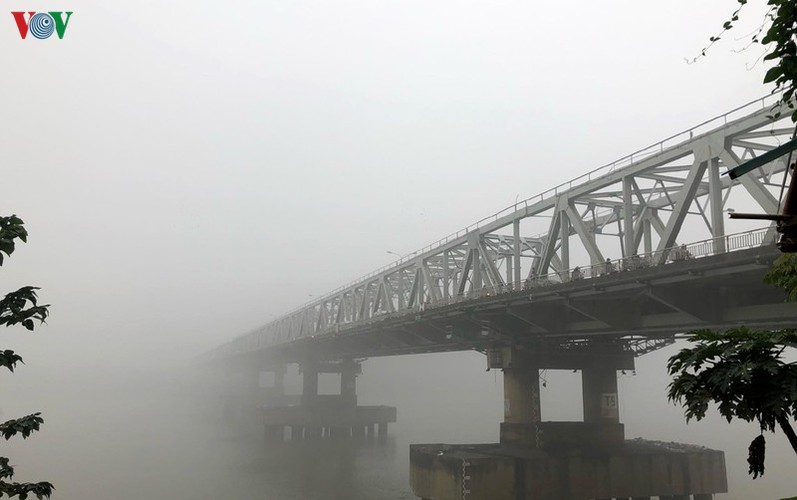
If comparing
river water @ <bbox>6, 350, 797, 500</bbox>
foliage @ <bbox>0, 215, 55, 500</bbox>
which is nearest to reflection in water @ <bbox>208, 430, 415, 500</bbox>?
river water @ <bbox>6, 350, 797, 500</bbox>

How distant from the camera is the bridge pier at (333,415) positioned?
9256cm

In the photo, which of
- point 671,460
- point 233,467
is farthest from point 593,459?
point 233,467

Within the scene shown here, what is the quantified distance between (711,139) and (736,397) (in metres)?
22.2

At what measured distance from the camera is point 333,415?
94.2 m

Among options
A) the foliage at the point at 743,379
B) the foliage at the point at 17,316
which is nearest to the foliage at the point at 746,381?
the foliage at the point at 743,379

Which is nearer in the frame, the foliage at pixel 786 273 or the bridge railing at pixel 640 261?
the foliage at pixel 786 273

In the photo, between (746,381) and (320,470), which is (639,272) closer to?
(746,381)

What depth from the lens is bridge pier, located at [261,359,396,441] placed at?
9256 cm

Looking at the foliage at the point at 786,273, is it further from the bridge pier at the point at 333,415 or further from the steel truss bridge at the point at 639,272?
the bridge pier at the point at 333,415

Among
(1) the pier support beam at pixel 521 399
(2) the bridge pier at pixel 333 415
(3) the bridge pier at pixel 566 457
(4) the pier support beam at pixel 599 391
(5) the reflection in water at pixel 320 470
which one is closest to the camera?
(3) the bridge pier at pixel 566 457

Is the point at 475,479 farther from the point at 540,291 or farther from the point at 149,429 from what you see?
the point at 149,429

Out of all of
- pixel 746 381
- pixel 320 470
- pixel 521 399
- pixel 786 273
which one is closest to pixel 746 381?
pixel 746 381

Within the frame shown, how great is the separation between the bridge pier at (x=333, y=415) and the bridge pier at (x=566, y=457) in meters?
52.4

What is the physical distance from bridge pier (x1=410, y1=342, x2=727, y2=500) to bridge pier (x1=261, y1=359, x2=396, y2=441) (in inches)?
2065
